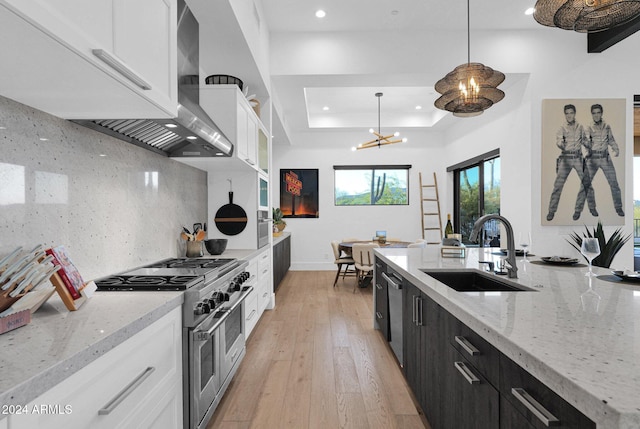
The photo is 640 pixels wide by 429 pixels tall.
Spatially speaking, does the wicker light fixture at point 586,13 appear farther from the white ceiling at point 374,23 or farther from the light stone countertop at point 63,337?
the light stone countertop at point 63,337

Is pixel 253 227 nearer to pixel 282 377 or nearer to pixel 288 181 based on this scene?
pixel 282 377

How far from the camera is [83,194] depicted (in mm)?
1752

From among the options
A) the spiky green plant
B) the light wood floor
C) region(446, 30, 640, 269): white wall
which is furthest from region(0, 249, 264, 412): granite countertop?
the spiky green plant

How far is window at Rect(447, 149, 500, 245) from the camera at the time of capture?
18.0 ft

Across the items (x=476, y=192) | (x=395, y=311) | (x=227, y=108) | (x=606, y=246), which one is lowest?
(x=395, y=311)

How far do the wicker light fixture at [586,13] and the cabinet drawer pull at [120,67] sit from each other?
90.1 inches

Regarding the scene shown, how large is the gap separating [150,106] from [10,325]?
0.97 m

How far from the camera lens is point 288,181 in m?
7.36

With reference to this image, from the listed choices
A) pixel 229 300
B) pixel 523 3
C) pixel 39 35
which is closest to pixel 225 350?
pixel 229 300

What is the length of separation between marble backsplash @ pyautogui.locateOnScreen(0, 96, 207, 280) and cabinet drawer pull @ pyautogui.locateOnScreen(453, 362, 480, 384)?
1.83 metres

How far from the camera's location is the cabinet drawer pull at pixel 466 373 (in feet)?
3.86

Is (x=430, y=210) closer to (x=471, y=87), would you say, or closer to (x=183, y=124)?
(x=471, y=87)

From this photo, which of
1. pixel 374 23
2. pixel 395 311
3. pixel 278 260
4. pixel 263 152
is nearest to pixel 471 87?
pixel 374 23

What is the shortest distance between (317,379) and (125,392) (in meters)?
1.62
